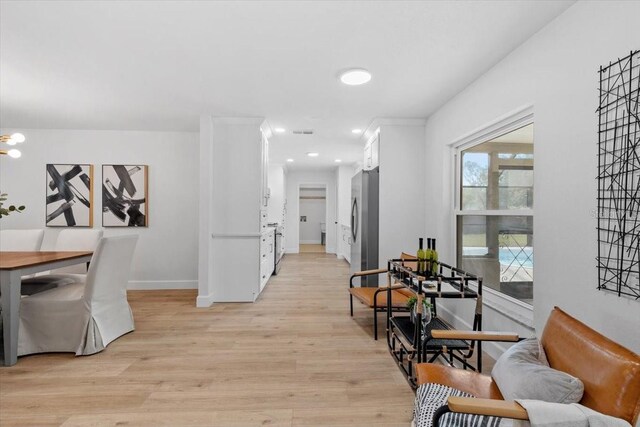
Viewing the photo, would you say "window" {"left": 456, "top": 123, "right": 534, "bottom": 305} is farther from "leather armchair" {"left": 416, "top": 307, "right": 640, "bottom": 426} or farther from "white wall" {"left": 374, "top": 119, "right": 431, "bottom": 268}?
"leather armchair" {"left": 416, "top": 307, "right": 640, "bottom": 426}

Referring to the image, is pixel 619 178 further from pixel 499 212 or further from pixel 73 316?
pixel 73 316

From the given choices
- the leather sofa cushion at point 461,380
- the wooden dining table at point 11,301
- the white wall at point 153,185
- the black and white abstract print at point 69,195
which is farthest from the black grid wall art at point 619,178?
the black and white abstract print at point 69,195

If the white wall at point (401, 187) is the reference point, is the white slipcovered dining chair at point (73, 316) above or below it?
below

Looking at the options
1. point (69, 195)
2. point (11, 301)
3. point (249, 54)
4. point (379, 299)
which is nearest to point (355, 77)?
point (249, 54)

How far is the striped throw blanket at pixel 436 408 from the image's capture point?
3.38 ft

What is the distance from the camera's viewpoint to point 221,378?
7.05ft

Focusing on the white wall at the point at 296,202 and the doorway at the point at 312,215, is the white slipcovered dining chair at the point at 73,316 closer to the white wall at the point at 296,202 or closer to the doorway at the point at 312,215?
the white wall at the point at 296,202

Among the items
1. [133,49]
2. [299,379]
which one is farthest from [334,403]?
[133,49]

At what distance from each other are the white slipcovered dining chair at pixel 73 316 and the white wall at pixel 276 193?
5001 millimetres

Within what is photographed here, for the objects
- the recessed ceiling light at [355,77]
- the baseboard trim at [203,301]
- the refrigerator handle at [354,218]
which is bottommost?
the baseboard trim at [203,301]

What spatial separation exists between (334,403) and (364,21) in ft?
7.94

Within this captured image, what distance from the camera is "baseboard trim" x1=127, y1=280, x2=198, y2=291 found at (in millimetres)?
4523

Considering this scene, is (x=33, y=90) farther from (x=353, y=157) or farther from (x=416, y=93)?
(x=353, y=157)

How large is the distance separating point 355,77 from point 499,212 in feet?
5.59
